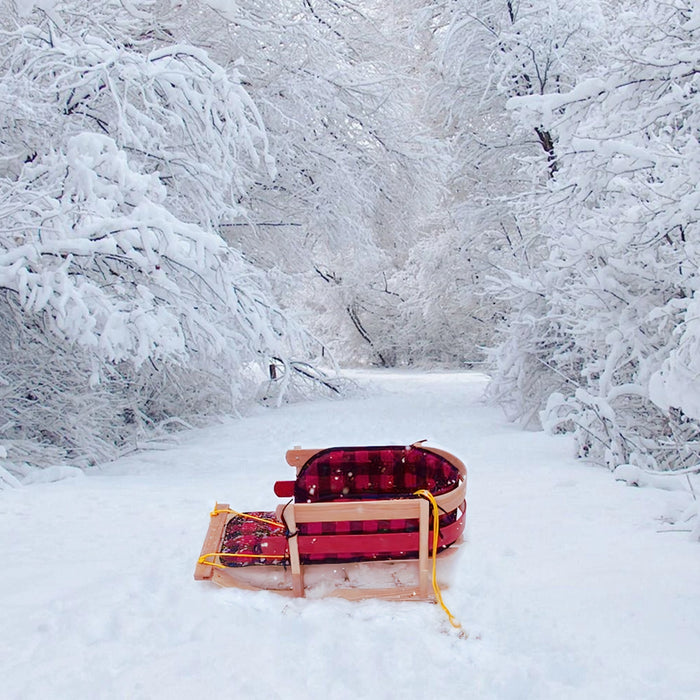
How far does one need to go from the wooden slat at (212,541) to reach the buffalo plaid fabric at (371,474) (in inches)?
17.8

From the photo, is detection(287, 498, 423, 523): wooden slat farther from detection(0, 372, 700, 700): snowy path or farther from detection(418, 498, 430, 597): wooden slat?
detection(0, 372, 700, 700): snowy path

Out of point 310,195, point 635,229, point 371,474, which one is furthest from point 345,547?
point 310,195

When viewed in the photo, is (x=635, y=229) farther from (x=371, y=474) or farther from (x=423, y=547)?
(x=423, y=547)

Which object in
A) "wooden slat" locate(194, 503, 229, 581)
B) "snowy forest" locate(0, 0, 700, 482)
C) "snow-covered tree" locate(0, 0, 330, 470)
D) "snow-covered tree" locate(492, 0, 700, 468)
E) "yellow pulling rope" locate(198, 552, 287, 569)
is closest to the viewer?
"wooden slat" locate(194, 503, 229, 581)

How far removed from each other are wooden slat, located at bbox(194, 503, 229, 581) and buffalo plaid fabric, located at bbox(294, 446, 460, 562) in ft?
1.48

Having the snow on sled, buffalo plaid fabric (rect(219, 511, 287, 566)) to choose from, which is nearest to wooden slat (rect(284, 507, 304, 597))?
the snow on sled

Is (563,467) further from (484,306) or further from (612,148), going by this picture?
(484,306)

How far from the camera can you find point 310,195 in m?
10.8

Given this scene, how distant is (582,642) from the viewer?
7.72ft

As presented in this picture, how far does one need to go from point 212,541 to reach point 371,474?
92 cm

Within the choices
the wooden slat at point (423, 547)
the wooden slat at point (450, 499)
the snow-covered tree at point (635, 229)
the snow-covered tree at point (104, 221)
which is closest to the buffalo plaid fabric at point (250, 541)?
the wooden slat at point (423, 547)

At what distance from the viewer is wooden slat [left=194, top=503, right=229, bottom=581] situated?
298 cm

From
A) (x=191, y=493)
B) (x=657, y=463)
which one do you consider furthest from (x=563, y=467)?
(x=191, y=493)

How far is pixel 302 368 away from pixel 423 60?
670cm
